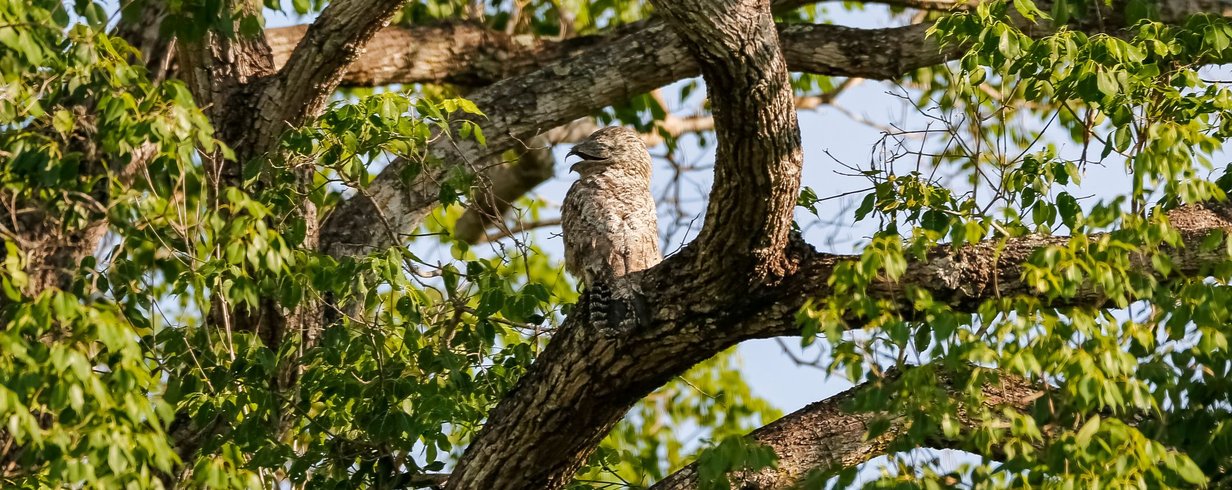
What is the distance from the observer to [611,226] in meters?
4.71

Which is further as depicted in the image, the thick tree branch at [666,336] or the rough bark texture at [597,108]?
the thick tree branch at [666,336]

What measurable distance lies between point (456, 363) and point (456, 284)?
0.94 ft

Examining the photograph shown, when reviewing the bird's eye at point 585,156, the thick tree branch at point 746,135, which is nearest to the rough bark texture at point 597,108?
the thick tree branch at point 746,135

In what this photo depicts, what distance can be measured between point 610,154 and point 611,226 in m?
0.62

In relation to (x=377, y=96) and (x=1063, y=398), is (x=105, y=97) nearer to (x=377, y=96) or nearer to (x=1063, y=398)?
(x=377, y=96)

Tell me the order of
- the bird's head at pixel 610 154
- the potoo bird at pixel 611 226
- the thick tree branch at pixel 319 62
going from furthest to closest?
the bird's head at pixel 610 154 < the thick tree branch at pixel 319 62 < the potoo bird at pixel 611 226

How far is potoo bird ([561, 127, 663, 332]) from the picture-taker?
4.05 meters

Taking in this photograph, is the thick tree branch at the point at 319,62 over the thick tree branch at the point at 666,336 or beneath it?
over

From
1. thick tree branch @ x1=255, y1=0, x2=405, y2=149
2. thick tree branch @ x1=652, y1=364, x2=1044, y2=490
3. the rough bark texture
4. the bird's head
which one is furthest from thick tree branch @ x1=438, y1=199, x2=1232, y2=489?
thick tree branch @ x1=255, y1=0, x2=405, y2=149

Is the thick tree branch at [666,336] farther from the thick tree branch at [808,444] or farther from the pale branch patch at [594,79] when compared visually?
the pale branch patch at [594,79]

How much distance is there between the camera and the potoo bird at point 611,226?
4051 mm

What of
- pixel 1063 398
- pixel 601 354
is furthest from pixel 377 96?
pixel 1063 398

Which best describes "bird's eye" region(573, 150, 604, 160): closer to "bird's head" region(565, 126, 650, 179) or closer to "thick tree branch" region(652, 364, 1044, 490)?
"bird's head" region(565, 126, 650, 179)

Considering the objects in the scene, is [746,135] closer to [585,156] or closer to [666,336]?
[666,336]
